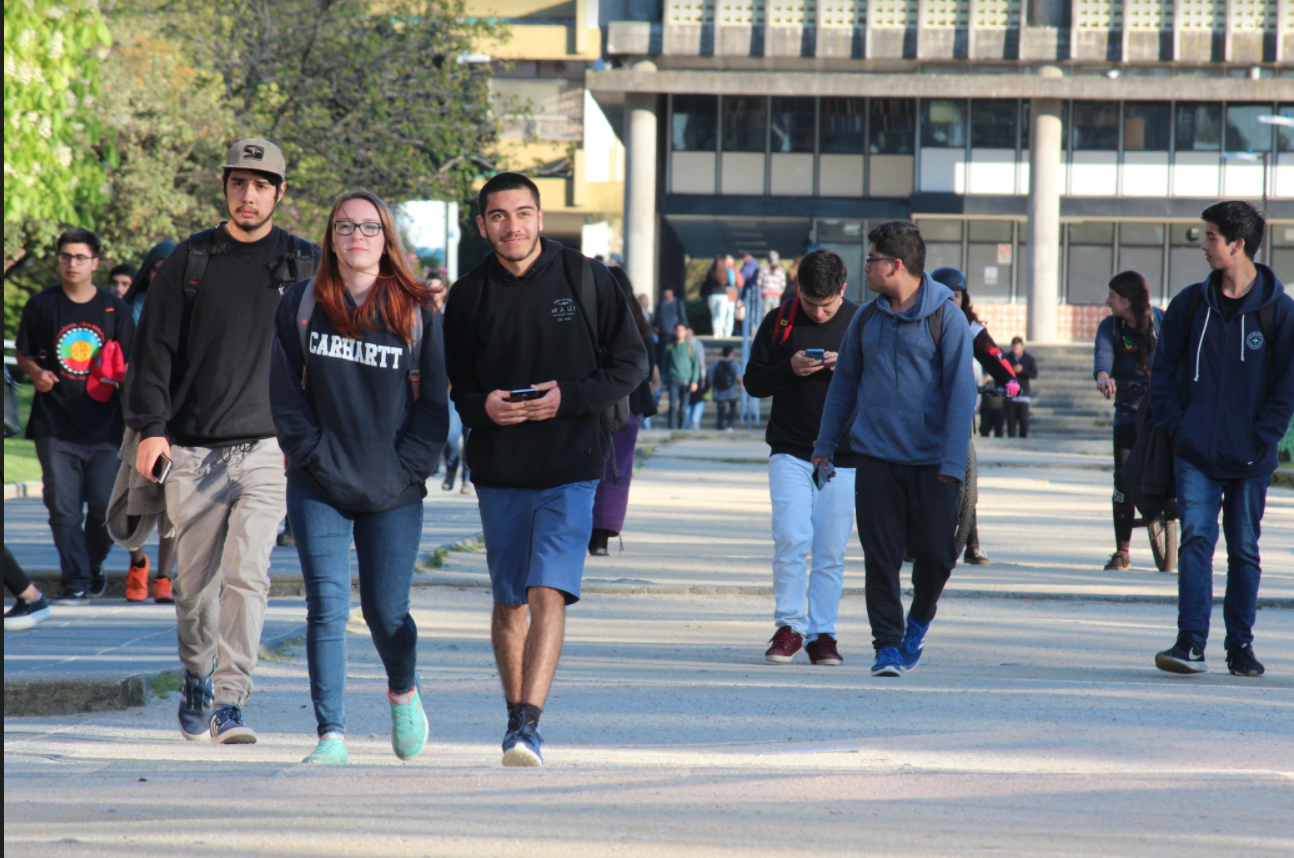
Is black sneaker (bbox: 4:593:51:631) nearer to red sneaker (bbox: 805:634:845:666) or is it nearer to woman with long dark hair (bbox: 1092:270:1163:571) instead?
red sneaker (bbox: 805:634:845:666)

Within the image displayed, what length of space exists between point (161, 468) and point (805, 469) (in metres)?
3.17

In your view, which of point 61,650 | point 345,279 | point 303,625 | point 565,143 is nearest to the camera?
point 345,279

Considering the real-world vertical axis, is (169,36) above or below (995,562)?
above

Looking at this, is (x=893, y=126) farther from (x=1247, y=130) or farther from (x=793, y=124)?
(x=1247, y=130)

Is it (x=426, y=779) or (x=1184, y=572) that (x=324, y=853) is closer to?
(x=426, y=779)

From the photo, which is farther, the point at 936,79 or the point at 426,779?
the point at 936,79

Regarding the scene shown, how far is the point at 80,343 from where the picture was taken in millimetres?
9031

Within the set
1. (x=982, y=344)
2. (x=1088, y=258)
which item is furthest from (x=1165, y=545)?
(x=1088, y=258)

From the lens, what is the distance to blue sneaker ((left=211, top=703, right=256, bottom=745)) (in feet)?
18.2

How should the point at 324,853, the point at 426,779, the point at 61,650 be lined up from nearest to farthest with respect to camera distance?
the point at 324,853
the point at 426,779
the point at 61,650

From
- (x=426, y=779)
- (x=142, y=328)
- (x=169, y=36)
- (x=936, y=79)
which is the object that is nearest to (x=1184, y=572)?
(x=426, y=779)

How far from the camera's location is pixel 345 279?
5121 mm

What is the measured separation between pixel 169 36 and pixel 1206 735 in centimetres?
2461

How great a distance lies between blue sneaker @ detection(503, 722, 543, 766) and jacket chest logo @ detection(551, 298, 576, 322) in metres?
1.31
